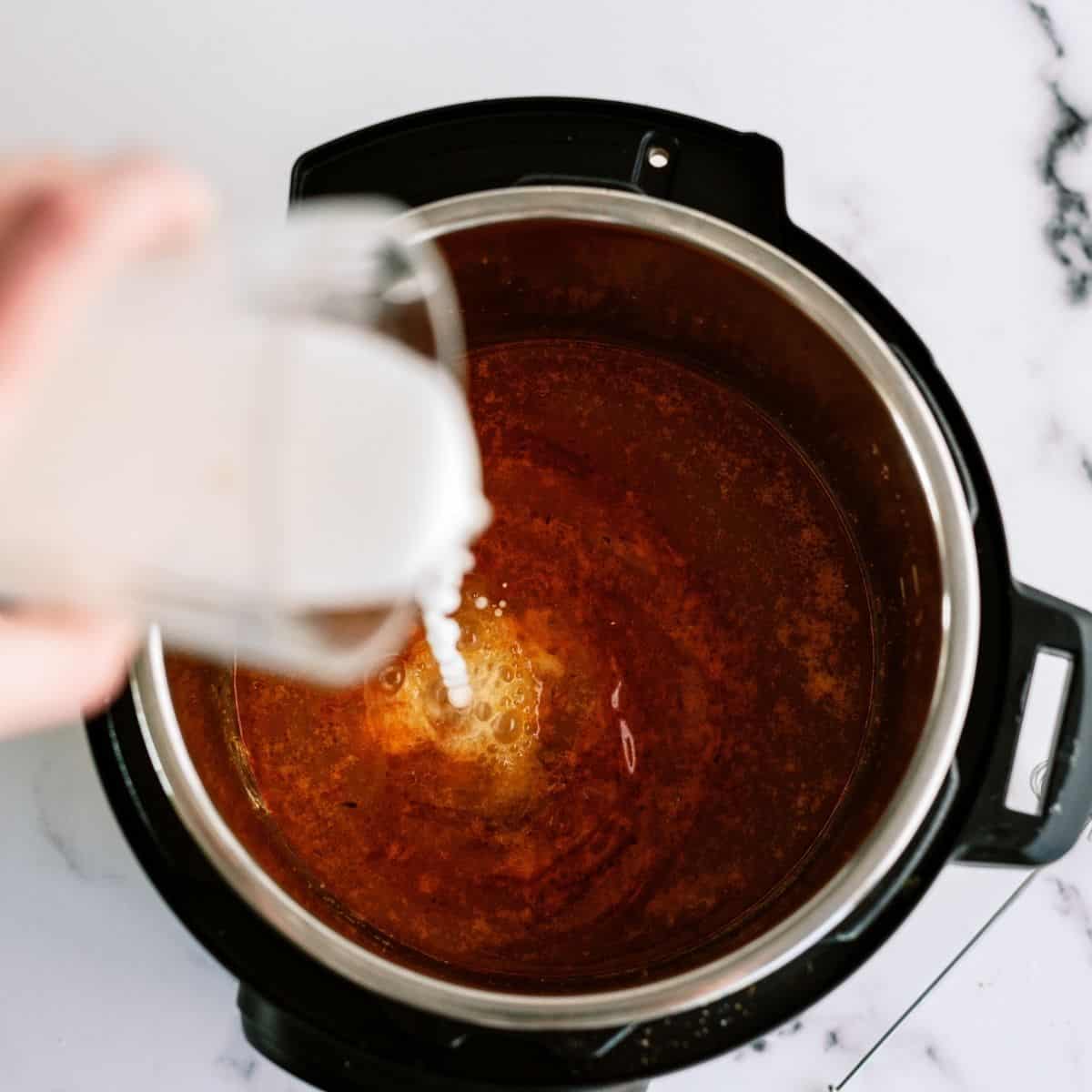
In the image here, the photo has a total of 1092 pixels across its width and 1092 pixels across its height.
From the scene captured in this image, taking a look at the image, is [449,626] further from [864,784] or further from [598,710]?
[864,784]

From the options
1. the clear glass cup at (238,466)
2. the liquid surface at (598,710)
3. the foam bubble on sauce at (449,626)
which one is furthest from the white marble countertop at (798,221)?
the clear glass cup at (238,466)

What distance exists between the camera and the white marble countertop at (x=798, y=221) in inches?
32.2

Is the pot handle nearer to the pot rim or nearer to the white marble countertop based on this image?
the pot rim

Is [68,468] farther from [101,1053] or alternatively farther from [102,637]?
[101,1053]

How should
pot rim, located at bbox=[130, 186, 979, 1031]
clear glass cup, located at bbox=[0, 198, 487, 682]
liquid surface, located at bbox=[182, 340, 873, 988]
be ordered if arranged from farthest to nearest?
1. liquid surface, located at bbox=[182, 340, 873, 988]
2. pot rim, located at bbox=[130, 186, 979, 1031]
3. clear glass cup, located at bbox=[0, 198, 487, 682]

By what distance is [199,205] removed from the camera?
481mm

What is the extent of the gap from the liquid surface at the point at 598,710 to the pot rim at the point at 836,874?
0.13m

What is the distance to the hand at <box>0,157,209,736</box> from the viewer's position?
0.42 meters

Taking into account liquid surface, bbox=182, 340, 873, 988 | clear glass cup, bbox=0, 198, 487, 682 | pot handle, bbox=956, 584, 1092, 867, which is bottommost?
liquid surface, bbox=182, 340, 873, 988

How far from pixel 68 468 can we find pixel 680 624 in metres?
0.52

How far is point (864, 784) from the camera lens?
0.75 meters

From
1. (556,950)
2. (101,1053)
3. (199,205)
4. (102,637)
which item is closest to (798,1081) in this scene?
(556,950)

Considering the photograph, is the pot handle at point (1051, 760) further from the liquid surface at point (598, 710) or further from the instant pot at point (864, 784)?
the liquid surface at point (598, 710)

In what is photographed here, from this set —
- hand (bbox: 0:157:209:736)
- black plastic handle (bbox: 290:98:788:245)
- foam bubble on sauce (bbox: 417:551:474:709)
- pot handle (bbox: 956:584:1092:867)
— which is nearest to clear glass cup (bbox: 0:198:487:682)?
hand (bbox: 0:157:209:736)
